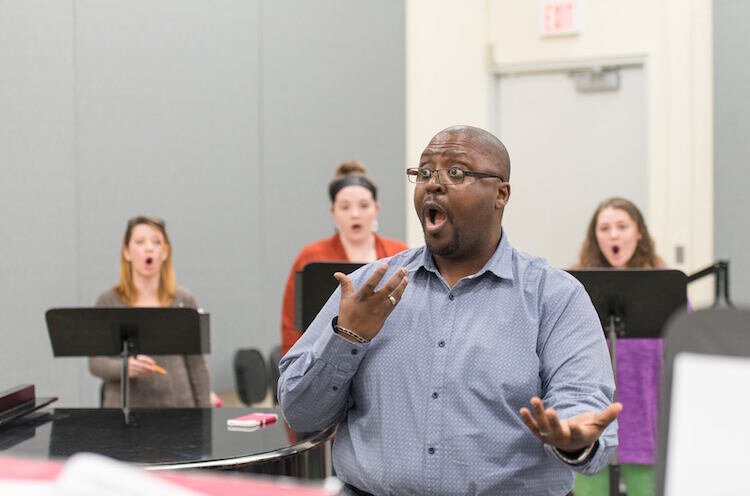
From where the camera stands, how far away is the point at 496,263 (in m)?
2.27

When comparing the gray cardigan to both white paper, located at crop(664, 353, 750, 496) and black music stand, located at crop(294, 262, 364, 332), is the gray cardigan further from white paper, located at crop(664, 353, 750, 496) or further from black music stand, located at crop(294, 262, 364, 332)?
white paper, located at crop(664, 353, 750, 496)

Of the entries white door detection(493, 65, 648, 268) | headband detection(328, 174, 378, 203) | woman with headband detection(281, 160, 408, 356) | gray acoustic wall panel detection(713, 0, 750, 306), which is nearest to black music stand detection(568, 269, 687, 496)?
woman with headband detection(281, 160, 408, 356)

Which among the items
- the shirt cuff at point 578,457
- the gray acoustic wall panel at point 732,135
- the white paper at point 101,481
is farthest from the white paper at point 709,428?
the gray acoustic wall panel at point 732,135

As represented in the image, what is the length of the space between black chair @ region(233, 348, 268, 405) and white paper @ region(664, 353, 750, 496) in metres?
4.89

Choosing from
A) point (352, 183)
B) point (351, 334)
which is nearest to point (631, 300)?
point (352, 183)

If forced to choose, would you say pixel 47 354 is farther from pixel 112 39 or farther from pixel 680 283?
pixel 680 283

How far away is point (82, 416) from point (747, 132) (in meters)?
5.07

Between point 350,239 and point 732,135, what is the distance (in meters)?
3.46

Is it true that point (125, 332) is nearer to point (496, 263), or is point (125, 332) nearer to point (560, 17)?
point (496, 263)

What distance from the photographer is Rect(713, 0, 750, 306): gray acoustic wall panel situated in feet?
22.1

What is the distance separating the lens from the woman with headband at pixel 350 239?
4.50m

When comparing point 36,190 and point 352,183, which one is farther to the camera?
point 352,183

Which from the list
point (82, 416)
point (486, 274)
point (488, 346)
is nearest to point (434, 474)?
point (488, 346)

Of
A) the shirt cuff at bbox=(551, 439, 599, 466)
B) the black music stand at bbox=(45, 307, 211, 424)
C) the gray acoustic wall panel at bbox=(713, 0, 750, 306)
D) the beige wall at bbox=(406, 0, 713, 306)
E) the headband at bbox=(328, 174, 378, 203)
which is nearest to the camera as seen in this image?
the shirt cuff at bbox=(551, 439, 599, 466)
